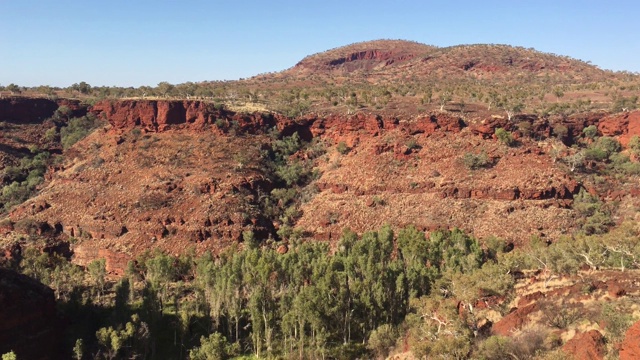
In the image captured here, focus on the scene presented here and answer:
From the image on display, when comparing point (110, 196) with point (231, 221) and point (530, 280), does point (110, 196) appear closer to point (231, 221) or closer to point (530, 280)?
point (231, 221)

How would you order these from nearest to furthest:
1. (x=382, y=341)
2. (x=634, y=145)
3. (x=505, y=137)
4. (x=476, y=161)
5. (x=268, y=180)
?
(x=382, y=341)
(x=476, y=161)
(x=505, y=137)
(x=634, y=145)
(x=268, y=180)

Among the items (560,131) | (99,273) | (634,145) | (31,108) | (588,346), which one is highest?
(31,108)

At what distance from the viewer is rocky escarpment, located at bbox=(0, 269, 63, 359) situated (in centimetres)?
2597

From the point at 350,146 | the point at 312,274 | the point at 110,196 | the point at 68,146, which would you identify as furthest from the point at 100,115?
the point at 312,274

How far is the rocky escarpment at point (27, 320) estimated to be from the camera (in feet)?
85.2

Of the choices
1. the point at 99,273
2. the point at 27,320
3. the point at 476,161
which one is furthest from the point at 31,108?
the point at 476,161

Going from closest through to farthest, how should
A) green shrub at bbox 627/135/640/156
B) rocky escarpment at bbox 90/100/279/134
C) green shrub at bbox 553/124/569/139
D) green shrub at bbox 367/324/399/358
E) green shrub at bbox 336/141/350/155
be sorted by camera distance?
green shrub at bbox 367/324/399/358 → green shrub at bbox 627/135/640/156 → green shrub at bbox 553/124/569/139 → green shrub at bbox 336/141/350/155 → rocky escarpment at bbox 90/100/279/134

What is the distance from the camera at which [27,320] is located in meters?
27.0

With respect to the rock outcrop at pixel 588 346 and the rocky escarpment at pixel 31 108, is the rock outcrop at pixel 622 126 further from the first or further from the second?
the rocky escarpment at pixel 31 108

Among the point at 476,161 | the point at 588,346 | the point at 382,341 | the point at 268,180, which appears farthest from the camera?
the point at 268,180

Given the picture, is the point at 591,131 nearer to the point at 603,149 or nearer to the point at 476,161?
the point at 603,149

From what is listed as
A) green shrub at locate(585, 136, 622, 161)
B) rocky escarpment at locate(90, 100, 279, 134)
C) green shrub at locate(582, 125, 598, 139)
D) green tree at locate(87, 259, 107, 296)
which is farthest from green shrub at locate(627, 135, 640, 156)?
green tree at locate(87, 259, 107, 296)

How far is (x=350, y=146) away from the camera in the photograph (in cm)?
6325

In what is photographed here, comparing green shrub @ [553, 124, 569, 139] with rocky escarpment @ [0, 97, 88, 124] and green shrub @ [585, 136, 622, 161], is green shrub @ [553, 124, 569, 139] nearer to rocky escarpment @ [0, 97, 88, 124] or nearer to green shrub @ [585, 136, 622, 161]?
green shrub @ [585, 136, 622, 161]
